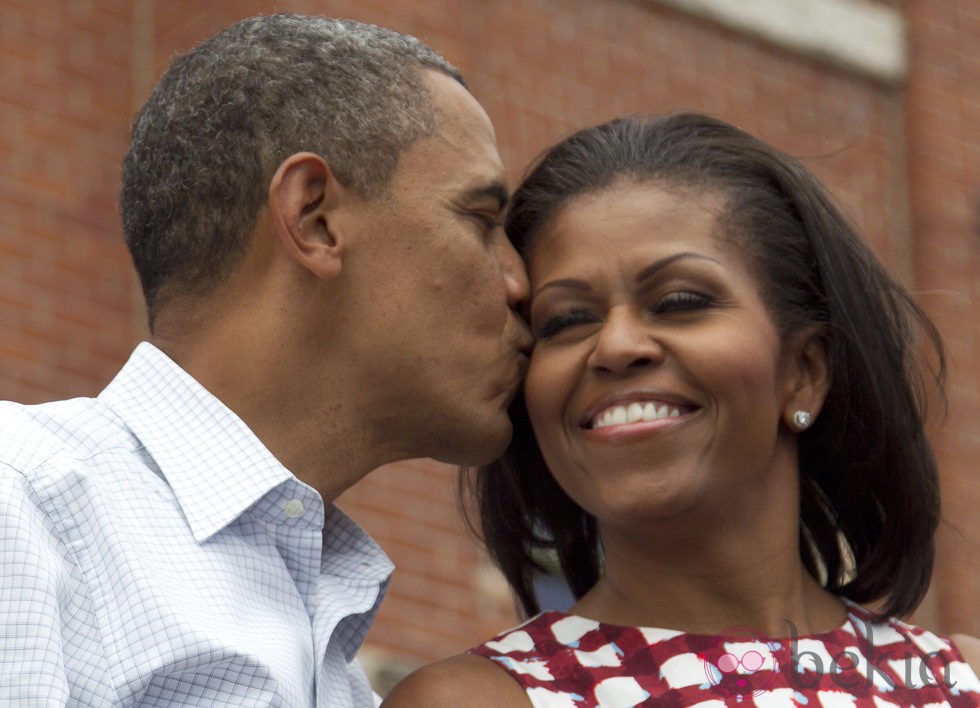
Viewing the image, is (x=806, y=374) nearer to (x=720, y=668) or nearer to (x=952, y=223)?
(x=720, y=668)

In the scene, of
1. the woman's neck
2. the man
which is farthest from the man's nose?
the woman's neck

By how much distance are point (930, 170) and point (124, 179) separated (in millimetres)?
5402

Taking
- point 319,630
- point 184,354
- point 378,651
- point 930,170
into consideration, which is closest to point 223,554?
point 319,630

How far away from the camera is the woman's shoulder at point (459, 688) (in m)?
3.51

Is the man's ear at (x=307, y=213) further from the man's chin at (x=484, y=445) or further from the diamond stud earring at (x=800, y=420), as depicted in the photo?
the diamond stud earring at (x=800, y=420)

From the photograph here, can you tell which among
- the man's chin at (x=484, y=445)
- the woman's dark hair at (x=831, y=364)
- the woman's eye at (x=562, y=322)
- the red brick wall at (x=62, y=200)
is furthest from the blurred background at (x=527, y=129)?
the woman's eye at (x=562, y=322)

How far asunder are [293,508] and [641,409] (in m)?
0.60

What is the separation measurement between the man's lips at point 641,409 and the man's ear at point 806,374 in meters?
0.27

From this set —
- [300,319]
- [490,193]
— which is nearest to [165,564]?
[300,319]

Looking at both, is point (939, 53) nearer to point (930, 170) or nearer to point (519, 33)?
point (930, 170)

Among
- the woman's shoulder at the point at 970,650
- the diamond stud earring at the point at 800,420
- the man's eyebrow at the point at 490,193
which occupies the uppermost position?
the man's eyebrow at the point at 490,193

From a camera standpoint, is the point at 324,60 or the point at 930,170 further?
the point at 930,170

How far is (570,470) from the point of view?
376 cm

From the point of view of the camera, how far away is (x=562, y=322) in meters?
3.83
